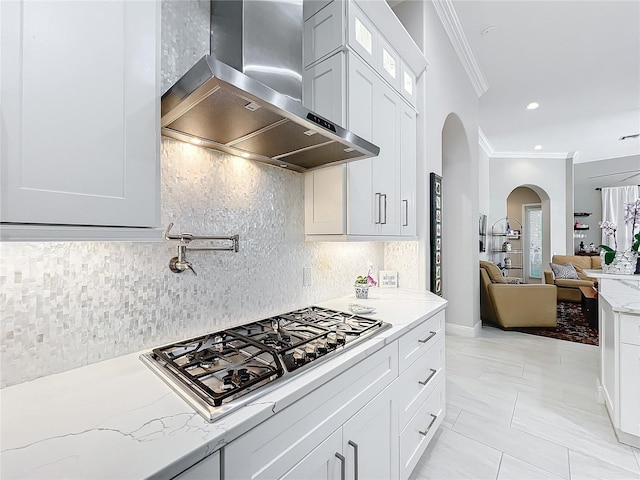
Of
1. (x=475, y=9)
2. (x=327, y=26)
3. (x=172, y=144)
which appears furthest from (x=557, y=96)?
(x=172, y=144)

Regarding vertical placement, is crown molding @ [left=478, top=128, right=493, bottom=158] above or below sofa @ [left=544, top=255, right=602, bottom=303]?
above

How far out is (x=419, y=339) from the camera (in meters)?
1.69

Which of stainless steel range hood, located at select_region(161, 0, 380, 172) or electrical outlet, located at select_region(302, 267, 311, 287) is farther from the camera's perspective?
electrical outlet, located at select_region(302, 267, 311, 287)

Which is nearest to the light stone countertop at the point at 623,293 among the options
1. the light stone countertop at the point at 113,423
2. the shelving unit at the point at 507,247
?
the light stone countertop at the point at 113,423

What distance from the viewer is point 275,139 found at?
1330mm

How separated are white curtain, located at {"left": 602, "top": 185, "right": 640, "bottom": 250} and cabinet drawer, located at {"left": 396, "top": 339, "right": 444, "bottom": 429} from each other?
308 inches

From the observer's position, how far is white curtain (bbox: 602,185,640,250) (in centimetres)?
702

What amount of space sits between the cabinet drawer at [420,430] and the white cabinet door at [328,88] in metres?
1.65

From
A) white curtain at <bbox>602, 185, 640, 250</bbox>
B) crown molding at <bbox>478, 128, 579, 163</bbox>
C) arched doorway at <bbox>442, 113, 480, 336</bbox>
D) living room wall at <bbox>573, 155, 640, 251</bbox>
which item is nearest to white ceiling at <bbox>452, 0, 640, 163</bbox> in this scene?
crown molding at <bbox>478, 128, 579, 163</bbox>

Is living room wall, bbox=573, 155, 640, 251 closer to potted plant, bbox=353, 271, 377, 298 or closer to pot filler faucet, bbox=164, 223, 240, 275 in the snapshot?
potted plant, bbox=353, 271, 377, 298

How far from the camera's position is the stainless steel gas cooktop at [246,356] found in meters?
0.83

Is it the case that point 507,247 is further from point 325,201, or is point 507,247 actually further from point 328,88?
point 328,88

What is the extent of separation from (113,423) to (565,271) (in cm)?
783

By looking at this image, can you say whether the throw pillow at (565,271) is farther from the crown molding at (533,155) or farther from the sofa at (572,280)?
the crown molding at (533,155)
